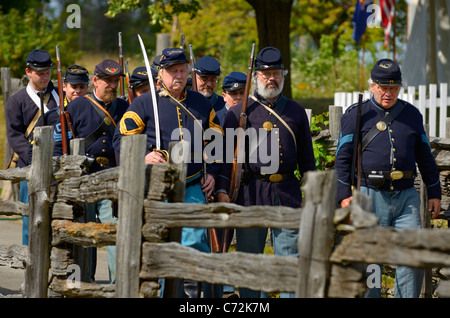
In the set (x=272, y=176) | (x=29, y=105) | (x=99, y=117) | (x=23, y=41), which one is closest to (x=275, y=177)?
(x=272, y=176)

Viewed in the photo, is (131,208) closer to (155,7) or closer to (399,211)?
(399,211)

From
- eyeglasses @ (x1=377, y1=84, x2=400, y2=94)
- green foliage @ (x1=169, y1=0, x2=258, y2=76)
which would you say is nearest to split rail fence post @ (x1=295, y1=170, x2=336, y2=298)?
eyeglasses @ (x1=377, y1=84, x2=400, y2=94)

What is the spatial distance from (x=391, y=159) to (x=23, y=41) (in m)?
15.6

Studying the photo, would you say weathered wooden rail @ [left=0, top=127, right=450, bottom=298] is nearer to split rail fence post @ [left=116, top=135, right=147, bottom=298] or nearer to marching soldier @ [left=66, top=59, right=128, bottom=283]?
split rail fence post @ [left=116, top=135, right=147, bottom=298]

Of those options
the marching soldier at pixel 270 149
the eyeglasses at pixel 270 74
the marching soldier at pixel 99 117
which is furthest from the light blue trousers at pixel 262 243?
the marching soldier at pixel 99 117

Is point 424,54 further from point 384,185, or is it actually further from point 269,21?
point 384,185

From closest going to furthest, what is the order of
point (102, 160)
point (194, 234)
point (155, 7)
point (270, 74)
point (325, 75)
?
point (194, 234) → point (270, 74) → point (102, 160) → point (155, 7) → point (325, 75)

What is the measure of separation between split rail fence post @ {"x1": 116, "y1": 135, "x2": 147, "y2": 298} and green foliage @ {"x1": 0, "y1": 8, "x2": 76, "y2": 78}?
14.8 m

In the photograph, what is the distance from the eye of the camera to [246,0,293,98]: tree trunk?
14.7m

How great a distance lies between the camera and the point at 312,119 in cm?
826

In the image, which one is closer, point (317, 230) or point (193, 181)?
point (317, 230)

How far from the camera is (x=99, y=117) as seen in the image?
6.94 metres

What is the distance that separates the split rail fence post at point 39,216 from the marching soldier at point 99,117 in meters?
0.82

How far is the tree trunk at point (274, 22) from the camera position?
48.2ft
